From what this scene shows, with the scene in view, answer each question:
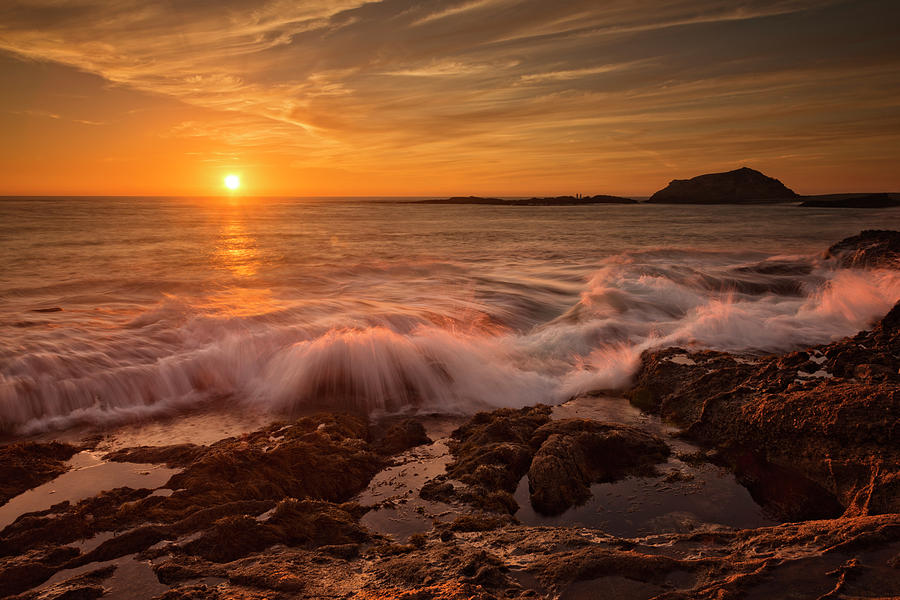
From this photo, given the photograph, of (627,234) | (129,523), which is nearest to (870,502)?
(129,523)

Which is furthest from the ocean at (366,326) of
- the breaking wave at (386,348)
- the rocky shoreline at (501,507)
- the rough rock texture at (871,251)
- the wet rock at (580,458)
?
the wet rock at (580,458)

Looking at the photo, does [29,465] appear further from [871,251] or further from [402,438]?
[871,251]

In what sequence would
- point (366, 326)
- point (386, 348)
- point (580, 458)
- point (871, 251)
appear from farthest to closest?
point (871, 251) < point (366, 326) < point (386, 348) < point (580, 458)

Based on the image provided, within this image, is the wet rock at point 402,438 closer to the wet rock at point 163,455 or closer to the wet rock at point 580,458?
the wet rock at point 580,458

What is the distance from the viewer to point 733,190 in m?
122

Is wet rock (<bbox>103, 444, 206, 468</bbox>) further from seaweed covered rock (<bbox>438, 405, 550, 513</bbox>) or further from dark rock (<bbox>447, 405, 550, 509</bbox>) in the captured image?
dark rock (<bbox>447, 405, 550, 509</bbox>)

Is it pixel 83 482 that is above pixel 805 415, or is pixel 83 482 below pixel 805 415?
below

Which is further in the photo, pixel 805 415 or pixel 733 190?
pixel 733 190

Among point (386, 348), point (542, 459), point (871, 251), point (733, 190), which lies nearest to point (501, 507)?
point (542, 459)

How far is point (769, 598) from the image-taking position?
2.47m

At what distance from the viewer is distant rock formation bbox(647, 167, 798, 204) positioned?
120812mm

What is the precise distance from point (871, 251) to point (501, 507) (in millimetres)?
18816

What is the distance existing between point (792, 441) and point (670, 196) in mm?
142738

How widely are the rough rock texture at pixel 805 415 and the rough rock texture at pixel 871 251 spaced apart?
1132 cm
